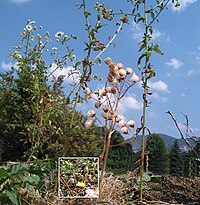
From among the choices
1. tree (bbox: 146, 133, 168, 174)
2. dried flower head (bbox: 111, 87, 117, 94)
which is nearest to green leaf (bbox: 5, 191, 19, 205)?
dried flower head (bbox: 111, 87, 117, 94)

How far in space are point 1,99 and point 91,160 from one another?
935 centimetres

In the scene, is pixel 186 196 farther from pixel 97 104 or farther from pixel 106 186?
pixel 97 104

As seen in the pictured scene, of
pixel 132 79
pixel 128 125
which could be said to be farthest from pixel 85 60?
pixel 128 125

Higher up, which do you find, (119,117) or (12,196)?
(119,117)

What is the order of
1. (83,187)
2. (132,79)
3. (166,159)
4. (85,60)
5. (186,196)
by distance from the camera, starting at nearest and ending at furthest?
(83,187), (132,79), (85,60), (186,196), (166,159)

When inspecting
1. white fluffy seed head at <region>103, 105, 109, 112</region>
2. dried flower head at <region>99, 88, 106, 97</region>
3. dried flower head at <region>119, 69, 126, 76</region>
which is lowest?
white fluffy seed head at <region>103, 105, 109, 112</region>

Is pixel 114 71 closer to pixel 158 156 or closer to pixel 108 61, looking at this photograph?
pixel 108 61

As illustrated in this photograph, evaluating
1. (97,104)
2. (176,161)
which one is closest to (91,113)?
(97,104)

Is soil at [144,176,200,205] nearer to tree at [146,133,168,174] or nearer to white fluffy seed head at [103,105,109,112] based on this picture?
white fluffy seed head at [103,105,109,112]

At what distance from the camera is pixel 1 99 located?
10.4 metres

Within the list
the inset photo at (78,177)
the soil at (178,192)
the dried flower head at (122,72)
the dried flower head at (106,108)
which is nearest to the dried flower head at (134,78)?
the dried flower head at (122,72)

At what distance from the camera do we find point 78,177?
1415 millimetres

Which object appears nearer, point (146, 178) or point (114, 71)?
point (114, 71)

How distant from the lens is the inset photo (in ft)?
4.64
